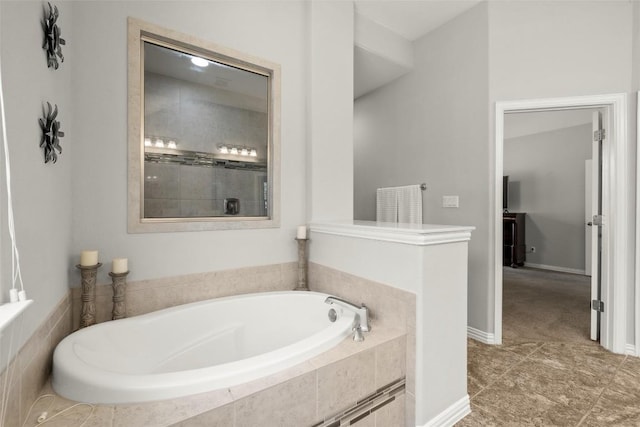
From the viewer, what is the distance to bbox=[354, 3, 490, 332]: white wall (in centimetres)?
243

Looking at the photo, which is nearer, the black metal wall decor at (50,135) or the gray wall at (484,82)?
the black metal wall decor at (50,135)

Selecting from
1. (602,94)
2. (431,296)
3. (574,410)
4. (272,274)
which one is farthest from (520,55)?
(272,274)

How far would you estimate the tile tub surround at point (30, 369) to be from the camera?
737 mm

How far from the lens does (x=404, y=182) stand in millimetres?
3160

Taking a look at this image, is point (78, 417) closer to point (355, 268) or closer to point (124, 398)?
point (124, 398)

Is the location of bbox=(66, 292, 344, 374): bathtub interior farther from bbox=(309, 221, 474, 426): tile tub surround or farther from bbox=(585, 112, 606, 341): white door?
bbox=(585, 112, 606, 341): white door

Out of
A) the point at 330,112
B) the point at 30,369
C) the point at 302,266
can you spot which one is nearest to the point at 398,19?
the point at 330,112

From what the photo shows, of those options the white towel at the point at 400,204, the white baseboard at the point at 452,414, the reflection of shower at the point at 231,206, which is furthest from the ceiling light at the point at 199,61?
the white baseboard at the point at 452,414

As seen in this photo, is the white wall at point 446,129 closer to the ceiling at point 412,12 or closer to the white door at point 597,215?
the ceiling at point 412,12

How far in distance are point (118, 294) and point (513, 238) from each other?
601 cm

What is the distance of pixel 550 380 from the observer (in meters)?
1.78

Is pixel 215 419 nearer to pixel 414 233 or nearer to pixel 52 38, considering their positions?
pixel 414 233

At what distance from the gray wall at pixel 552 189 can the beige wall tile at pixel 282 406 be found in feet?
17.0

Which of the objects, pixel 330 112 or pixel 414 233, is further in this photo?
pixel 330 112
